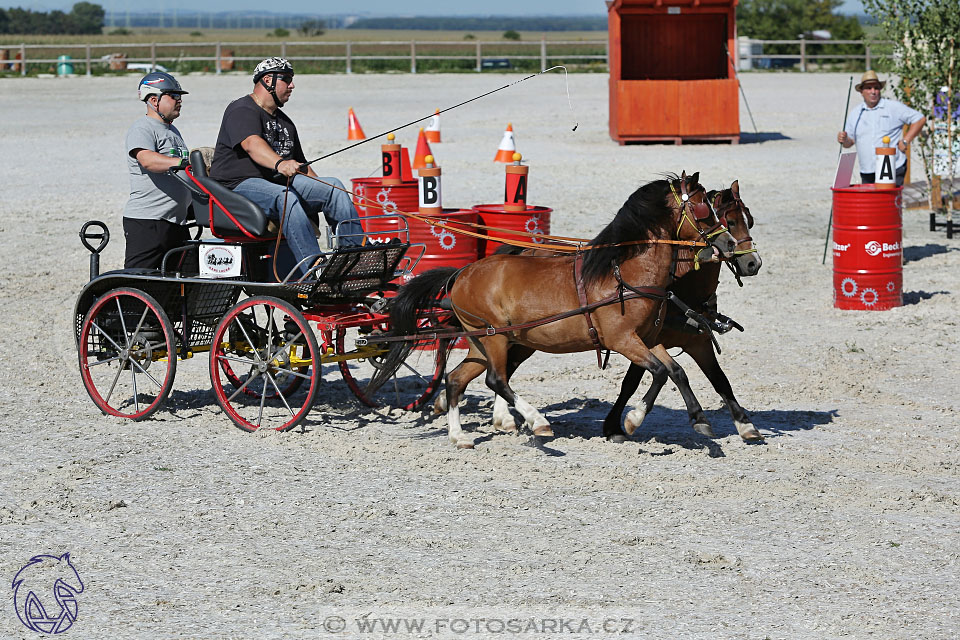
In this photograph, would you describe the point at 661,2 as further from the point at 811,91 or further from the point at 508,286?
the point at 508,286

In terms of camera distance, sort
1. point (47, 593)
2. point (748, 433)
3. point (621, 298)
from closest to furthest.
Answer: point (47, 593) → point (621, 298) → point (748, 433)

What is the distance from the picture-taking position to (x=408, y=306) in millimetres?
7145

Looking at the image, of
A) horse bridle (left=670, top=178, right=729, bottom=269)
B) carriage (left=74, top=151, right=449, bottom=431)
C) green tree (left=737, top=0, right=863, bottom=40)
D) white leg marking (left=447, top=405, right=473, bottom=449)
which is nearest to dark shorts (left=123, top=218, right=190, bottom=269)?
carriage (left=74, top=151, right=449, bottom=431)

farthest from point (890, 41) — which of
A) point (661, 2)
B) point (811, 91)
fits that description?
point (811, 91)

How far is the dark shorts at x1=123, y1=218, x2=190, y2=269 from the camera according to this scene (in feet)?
25.2

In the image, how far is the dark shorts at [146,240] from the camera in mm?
7691

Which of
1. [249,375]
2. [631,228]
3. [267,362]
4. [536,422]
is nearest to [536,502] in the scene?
[536,422]

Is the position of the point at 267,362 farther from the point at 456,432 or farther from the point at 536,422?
the point at 536,422

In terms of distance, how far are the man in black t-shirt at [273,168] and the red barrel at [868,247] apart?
5106 millimetres

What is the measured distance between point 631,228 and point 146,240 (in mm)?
3209

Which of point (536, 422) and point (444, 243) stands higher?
point (444, 243)

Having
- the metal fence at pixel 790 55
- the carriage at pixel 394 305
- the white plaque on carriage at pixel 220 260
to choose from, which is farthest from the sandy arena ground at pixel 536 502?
the metal fence at pixel 790 55

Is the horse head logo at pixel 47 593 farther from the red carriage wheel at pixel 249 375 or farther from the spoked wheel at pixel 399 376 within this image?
the spoked wheel at pixel 399 376

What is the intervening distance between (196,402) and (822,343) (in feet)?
16.2
